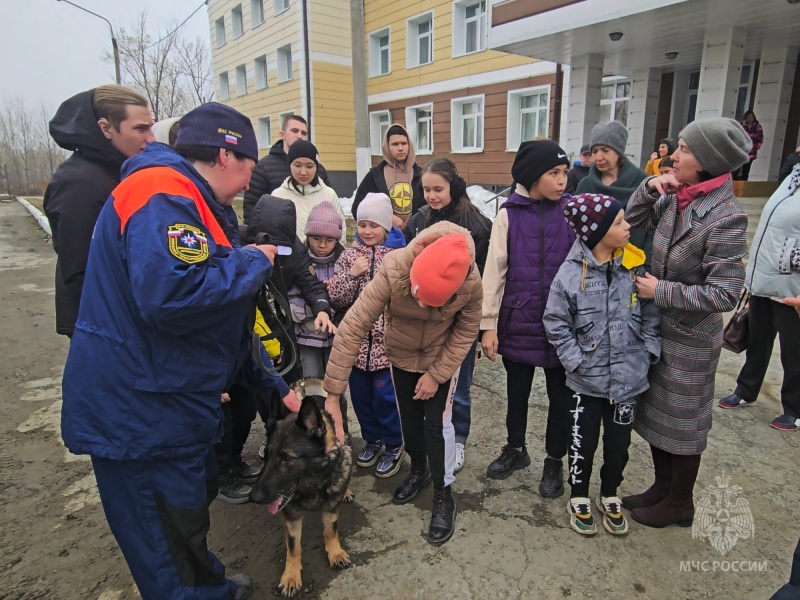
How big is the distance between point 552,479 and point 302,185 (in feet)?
9.62

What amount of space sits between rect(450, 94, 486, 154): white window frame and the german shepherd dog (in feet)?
45.9

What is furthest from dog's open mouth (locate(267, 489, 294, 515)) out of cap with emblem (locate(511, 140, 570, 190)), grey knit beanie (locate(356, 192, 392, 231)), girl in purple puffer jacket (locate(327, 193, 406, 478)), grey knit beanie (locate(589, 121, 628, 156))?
grey knit beanie (locate(589, 121, 628, 156))

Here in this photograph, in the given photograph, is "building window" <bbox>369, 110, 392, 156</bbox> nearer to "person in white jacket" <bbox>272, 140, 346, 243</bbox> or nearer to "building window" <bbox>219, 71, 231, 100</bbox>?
"building window" <bbox>219, 71, 231, 100</bbox>

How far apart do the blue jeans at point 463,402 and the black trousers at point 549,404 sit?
0.28 meters

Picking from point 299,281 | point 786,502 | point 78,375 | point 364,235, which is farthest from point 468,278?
point 786,502

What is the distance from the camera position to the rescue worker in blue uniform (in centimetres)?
160

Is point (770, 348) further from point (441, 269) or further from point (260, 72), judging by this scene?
point (260, 72)

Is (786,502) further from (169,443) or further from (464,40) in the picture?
(464,40)

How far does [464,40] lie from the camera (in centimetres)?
1506

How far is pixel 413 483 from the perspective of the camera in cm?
302

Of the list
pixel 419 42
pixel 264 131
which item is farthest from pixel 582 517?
pixel 264 131

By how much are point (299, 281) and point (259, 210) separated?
0.52m

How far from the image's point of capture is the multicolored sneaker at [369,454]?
11.0 ft

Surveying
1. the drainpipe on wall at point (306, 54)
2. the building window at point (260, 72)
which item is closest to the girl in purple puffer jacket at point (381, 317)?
the drainpipe on wall at point (306, 54)
